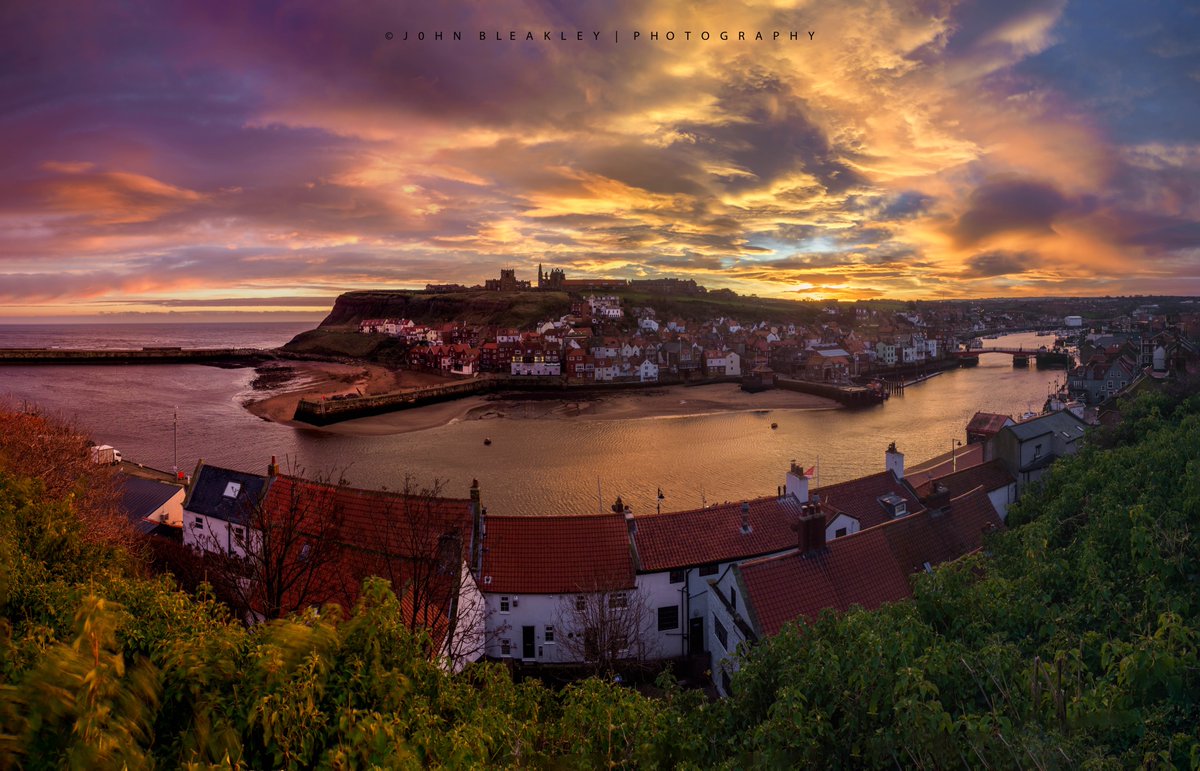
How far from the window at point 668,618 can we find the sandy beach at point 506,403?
37.4 meters

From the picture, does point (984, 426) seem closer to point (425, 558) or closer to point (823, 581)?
point (823, 581)

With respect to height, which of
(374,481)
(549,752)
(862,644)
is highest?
(862,644)

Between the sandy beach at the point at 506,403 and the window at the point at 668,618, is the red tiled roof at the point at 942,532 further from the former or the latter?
the sandy beach at the point at 506,403

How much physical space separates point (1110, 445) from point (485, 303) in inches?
5339

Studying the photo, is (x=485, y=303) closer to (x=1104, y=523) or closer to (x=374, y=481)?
(x=374, y=481)

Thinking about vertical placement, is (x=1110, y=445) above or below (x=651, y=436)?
above

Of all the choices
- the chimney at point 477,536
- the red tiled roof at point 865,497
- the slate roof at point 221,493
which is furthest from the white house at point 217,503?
the red tiled roof at point 865,497

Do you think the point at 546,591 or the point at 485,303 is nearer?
the point at 546,591

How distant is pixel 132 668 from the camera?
3.75 m

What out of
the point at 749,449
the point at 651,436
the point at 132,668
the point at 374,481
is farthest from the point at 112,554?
the point at 651,436

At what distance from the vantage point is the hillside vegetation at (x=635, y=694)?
11.3ft

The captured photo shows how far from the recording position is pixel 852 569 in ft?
48.9

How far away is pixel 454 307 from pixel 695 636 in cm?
13873

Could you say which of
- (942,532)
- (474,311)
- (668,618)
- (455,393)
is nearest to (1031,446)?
(942,532)
